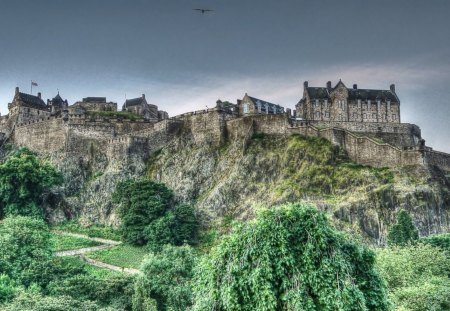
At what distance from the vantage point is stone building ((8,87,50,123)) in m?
92.9

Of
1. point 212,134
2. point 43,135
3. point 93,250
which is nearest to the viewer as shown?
point 93,250

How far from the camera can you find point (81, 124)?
77500mm

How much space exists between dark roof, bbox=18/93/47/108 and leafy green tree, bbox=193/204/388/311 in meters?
83.5

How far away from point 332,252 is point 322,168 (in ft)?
138

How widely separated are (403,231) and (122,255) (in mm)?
27975

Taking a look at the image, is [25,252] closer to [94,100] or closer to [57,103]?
[94,100]

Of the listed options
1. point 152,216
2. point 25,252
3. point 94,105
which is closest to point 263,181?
point 152,216

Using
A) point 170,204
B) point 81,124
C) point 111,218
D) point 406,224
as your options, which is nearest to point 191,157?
point 170,204

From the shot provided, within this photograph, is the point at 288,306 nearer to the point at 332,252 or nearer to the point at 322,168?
the point at 332,252

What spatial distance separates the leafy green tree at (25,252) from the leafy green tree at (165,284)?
→ 386 inches

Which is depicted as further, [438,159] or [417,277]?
[438,159]

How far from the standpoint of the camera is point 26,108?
94250 millimetres

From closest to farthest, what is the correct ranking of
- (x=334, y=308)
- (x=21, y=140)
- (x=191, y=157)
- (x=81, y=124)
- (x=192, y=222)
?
(x=334, y=308) < (x=192, y=222) < (x=191, y=157) < (x=81, y=124) < (x=21, y=140)

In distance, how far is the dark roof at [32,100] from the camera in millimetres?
95762
